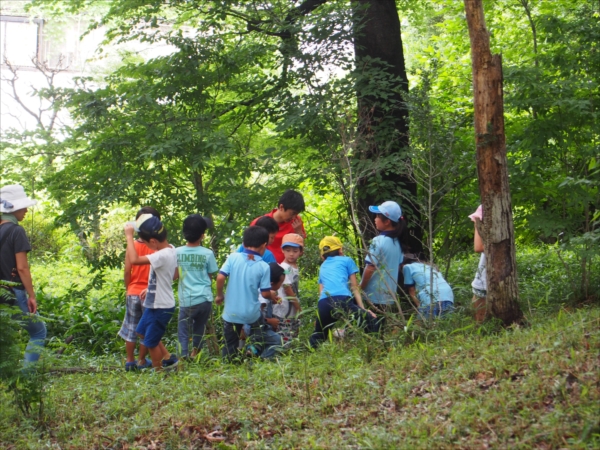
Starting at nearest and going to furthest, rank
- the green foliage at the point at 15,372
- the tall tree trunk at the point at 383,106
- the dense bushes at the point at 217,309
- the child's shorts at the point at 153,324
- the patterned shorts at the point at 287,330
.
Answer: the green foliage at the point at 15,372
the child's shorts at the point at 153,324
the patterned shorts at the point at 287,330
the dense bushes at the point at 217,309
the tall tree trunk at the point at 383,106

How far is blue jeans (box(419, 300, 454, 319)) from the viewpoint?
6.27m

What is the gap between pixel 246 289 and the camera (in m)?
6.44

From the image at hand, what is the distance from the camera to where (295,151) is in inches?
355

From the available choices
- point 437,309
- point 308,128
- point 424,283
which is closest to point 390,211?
point 424,283

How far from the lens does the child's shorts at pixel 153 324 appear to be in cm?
649

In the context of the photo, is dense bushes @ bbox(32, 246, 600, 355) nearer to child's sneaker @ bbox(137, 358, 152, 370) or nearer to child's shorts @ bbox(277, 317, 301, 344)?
child's shorts @ bbox(277, 317, 301, 344)

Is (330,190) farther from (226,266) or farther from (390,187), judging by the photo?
(226,266)

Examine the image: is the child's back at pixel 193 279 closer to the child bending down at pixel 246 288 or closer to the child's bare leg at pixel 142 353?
the child bending down at pixel 246 288

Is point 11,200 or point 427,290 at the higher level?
point 11,200

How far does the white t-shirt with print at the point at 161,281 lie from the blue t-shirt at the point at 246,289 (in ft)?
1.67

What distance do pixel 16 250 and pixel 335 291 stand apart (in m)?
2.95

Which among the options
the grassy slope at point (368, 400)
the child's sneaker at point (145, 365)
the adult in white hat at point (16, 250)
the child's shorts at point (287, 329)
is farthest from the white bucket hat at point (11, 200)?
the child's shorts at point (287, 329)

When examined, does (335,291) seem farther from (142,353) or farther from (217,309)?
(217,309)

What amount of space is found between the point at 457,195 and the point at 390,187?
827 mm
